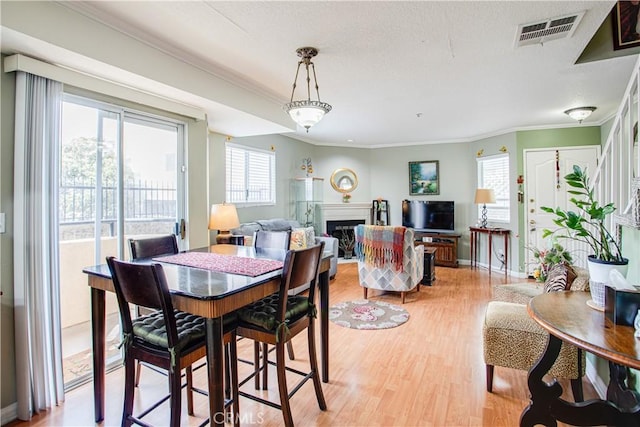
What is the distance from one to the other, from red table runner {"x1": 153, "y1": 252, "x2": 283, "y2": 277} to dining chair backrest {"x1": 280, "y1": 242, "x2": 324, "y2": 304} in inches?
6.6

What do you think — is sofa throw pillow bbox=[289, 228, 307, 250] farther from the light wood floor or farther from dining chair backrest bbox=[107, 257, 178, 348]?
dining chair backrest bbox=[107, 257, 178, 348]

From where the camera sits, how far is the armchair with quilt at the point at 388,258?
4.13 metres

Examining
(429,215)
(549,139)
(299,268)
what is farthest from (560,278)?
(429,215)

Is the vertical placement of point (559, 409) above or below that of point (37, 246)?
below

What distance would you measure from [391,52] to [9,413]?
11.6ft

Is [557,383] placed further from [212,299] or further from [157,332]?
[157,332]

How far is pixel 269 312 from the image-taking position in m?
1.96

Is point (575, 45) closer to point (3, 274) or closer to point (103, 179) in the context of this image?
point (103, 179)

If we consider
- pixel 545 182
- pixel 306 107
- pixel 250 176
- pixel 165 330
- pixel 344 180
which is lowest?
pixel 165 330

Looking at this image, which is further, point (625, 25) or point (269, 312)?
point (625, 25)

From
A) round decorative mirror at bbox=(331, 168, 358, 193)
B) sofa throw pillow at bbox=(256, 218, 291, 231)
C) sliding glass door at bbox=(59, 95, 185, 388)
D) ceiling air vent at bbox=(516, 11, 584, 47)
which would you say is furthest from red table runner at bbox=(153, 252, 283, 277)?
round decorative mirror at bbox=(331, 168, 358, 193)

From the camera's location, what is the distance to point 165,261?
2266mm

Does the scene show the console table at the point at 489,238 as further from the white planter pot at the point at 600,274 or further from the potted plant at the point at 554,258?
the white planter pot at the point at 600,274

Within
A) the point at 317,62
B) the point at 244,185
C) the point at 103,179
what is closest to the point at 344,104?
the point at 317,62
